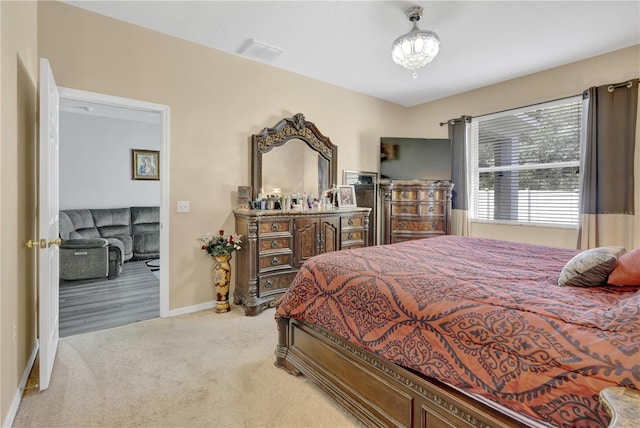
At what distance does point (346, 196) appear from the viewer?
4.45 m

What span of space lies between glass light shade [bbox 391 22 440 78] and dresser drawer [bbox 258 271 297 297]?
7.88ft

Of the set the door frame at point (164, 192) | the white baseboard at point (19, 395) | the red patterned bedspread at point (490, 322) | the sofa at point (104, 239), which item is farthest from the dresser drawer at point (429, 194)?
the sofa at point (104, 239)

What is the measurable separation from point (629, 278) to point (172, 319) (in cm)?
339

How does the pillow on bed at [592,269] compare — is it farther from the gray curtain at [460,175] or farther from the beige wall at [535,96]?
the gray curtain at [460,175]

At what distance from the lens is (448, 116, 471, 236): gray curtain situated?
4641 mm

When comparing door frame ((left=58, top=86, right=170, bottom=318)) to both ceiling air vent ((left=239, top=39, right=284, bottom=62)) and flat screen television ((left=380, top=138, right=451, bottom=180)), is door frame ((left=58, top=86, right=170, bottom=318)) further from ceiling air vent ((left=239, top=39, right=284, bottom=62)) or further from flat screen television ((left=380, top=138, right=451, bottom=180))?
flat screen television ((left=380, top=138, right=451, bottom=180))

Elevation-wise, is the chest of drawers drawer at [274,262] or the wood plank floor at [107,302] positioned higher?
the chest of drawers drawer at [274,262]

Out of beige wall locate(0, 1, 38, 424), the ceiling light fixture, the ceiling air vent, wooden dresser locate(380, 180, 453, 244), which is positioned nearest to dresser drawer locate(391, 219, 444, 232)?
wooden dresser locate(380, 180, 453, 244)

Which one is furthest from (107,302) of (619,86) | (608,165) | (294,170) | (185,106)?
(619,86)

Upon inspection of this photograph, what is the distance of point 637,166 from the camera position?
326 cm

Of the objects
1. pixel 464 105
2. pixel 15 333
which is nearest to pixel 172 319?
pixel 15 333

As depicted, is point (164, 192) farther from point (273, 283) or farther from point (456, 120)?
point (456, 120)

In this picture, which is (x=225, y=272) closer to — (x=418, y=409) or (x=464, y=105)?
(x=418, y=409)

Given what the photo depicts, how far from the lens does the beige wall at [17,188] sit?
1.59 meters
